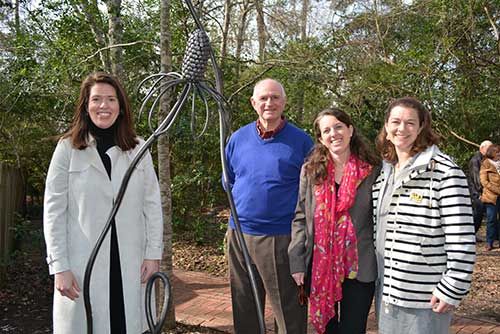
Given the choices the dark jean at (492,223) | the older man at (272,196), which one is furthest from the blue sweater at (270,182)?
the dark jean at (492,223)

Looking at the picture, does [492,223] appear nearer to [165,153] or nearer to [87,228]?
[165,153]

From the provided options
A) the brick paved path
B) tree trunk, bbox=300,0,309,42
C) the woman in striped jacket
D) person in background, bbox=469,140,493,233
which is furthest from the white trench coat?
tree trunk, bbox=300,0,309,42

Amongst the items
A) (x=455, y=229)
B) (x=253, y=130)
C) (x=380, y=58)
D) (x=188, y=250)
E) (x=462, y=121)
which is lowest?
(x=188, y=250)

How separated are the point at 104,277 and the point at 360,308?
111 centimetres

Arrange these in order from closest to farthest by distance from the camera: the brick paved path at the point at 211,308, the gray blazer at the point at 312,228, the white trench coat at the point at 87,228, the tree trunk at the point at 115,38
Result: the white trench coat at the point at 87,228, the gray blazer at the point at 312,228, the brick paved path at the point at 211,308, the tree trunk at the point at 115,38

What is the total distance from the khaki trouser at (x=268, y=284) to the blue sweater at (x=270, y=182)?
0.07m

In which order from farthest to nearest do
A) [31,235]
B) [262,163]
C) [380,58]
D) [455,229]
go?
1. [380,58]
2. [31,235]
3. [262,163]
4. [455,229]

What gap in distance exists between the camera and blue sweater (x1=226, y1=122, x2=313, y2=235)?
2508 millimetres

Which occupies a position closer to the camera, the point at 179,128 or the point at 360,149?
the point at 360,149

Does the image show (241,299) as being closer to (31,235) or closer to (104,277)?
(104,277)

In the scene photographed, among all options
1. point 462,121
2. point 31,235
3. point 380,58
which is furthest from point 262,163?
point 462,121

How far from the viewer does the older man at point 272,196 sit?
2514 mm

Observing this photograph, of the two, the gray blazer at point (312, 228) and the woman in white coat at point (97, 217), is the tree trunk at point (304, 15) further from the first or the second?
the woman in white coat at point (97, 217)

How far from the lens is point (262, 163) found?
2531mm
